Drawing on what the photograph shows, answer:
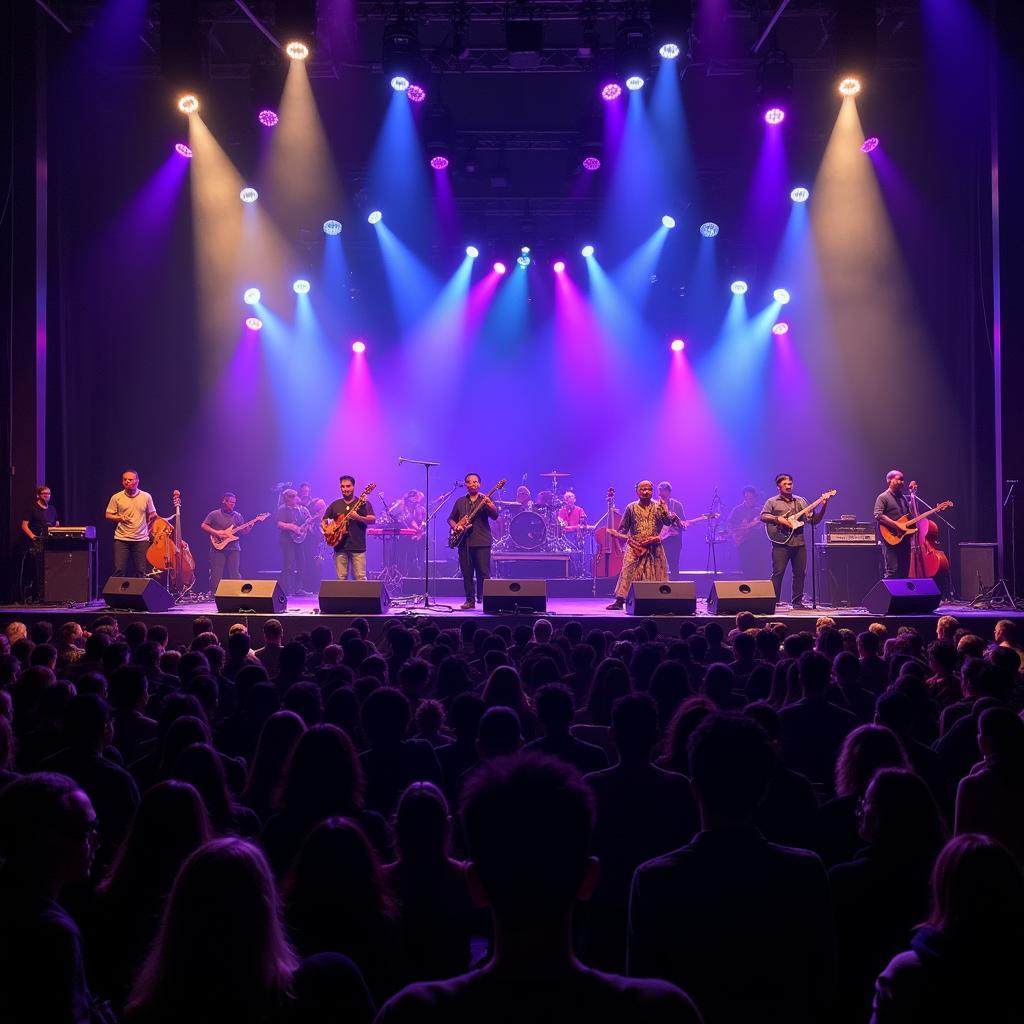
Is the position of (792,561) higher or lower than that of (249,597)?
higher

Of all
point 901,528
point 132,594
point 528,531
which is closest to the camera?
point 132,594

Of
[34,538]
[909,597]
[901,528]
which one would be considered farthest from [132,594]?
[901,528]

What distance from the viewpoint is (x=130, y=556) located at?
1462 cm

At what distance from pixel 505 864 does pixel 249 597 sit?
454 inches

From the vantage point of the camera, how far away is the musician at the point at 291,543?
1834cm

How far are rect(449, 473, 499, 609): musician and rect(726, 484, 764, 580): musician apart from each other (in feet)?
22.7

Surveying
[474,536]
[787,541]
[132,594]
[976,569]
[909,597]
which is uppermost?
[474,536]

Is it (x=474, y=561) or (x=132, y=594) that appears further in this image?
(x=474, y=561)

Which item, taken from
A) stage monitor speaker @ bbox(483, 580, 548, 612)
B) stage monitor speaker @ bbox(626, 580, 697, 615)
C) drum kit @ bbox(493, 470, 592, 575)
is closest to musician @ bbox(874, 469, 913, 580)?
stage monitor speaker @ bbox(626, 580, 697, 615)

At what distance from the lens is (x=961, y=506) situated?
18.2 metres

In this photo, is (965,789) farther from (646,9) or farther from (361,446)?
(361,446)

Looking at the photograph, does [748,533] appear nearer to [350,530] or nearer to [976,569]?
[976,569]

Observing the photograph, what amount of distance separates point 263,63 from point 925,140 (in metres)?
12.0

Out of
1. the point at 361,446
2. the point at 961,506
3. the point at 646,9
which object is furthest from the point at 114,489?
the point at 961,506
